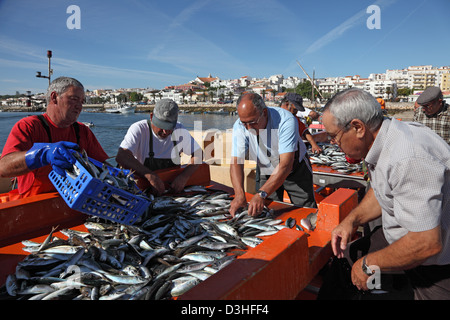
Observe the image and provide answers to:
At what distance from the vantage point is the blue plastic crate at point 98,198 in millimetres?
2119

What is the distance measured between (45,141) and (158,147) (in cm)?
170

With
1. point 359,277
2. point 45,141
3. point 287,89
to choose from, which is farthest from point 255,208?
point 287,89

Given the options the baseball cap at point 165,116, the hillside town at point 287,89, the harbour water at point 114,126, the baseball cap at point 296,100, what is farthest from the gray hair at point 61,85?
the hillside town at point 287,89

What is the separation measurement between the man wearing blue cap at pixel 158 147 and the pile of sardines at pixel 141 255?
2.30 feet

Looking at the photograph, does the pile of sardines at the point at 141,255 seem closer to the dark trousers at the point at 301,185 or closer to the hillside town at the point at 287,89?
the dark trousers at the point at 301,185

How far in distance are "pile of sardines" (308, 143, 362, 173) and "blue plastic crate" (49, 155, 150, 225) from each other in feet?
15.5

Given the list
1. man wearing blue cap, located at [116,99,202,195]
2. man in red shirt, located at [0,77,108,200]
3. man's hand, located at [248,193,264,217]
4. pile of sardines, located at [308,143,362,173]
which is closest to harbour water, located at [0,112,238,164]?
pile of sardines, located at [308,143,362,173]

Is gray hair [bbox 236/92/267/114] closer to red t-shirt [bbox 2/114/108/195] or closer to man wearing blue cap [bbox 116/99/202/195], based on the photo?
man wearing blue cap [bbox 116/99/202/195]

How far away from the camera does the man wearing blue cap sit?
3.67 metres

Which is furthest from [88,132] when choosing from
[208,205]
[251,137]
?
[251,137]

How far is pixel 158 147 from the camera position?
14.5 ft

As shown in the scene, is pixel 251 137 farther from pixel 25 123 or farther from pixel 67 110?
pixel 25 123

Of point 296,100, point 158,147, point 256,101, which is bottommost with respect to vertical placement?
point 158,147

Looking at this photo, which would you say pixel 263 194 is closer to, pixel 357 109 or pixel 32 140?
pixel 357 109
